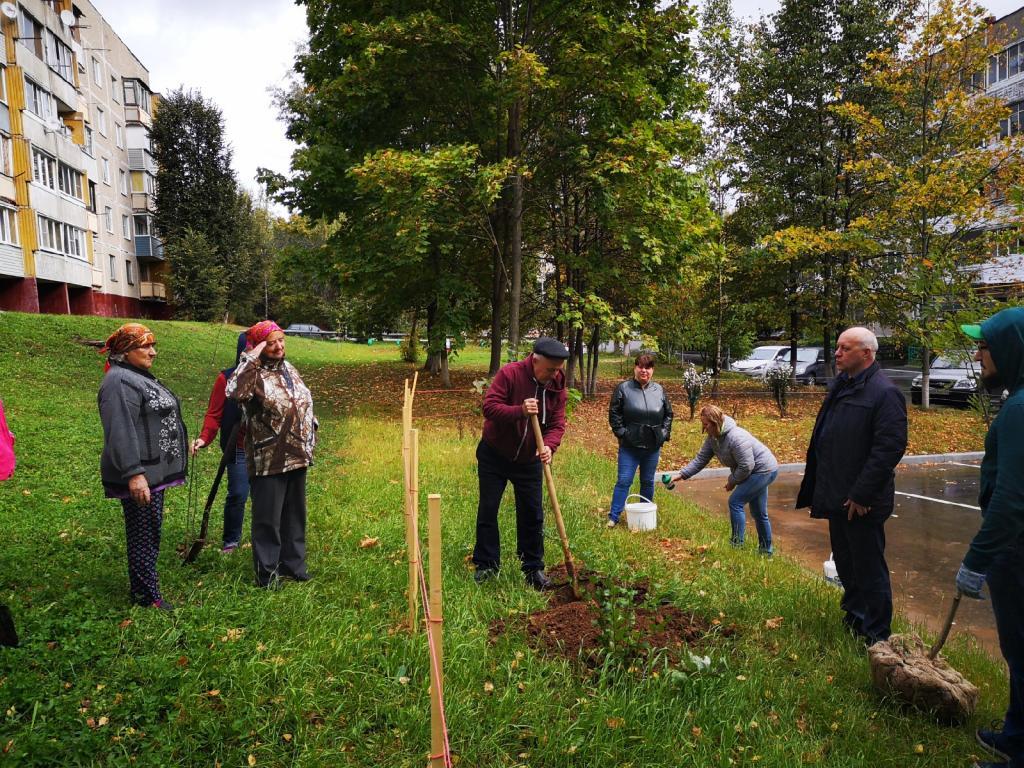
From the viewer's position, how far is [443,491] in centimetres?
757

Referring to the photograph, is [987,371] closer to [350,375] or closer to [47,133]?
[350,375]

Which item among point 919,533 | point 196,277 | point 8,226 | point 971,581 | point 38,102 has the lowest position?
point 919,533

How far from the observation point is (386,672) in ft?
11.3

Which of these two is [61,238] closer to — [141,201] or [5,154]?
[5,154]

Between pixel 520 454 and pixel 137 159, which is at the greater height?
pixel 137 159

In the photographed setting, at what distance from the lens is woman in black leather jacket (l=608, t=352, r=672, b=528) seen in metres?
6.52

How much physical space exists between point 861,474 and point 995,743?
4.68 ft

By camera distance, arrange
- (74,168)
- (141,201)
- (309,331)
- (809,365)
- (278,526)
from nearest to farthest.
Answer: (278,526) < (809,365) < (74,168) < (141,201) < (309,331)

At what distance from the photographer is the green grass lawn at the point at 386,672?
2.93 metres

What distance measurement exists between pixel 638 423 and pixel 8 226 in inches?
926

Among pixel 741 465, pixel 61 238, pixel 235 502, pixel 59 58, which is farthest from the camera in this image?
pixel 59 58

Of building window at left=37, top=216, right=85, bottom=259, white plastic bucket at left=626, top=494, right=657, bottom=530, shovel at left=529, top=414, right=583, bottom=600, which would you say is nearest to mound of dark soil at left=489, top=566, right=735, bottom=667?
shovel at left=529, top=414, right=583, bottom=600

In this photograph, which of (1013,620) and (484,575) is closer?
(1013,620)

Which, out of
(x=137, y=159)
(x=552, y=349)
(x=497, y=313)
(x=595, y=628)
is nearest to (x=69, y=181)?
(x=137, y=159)
